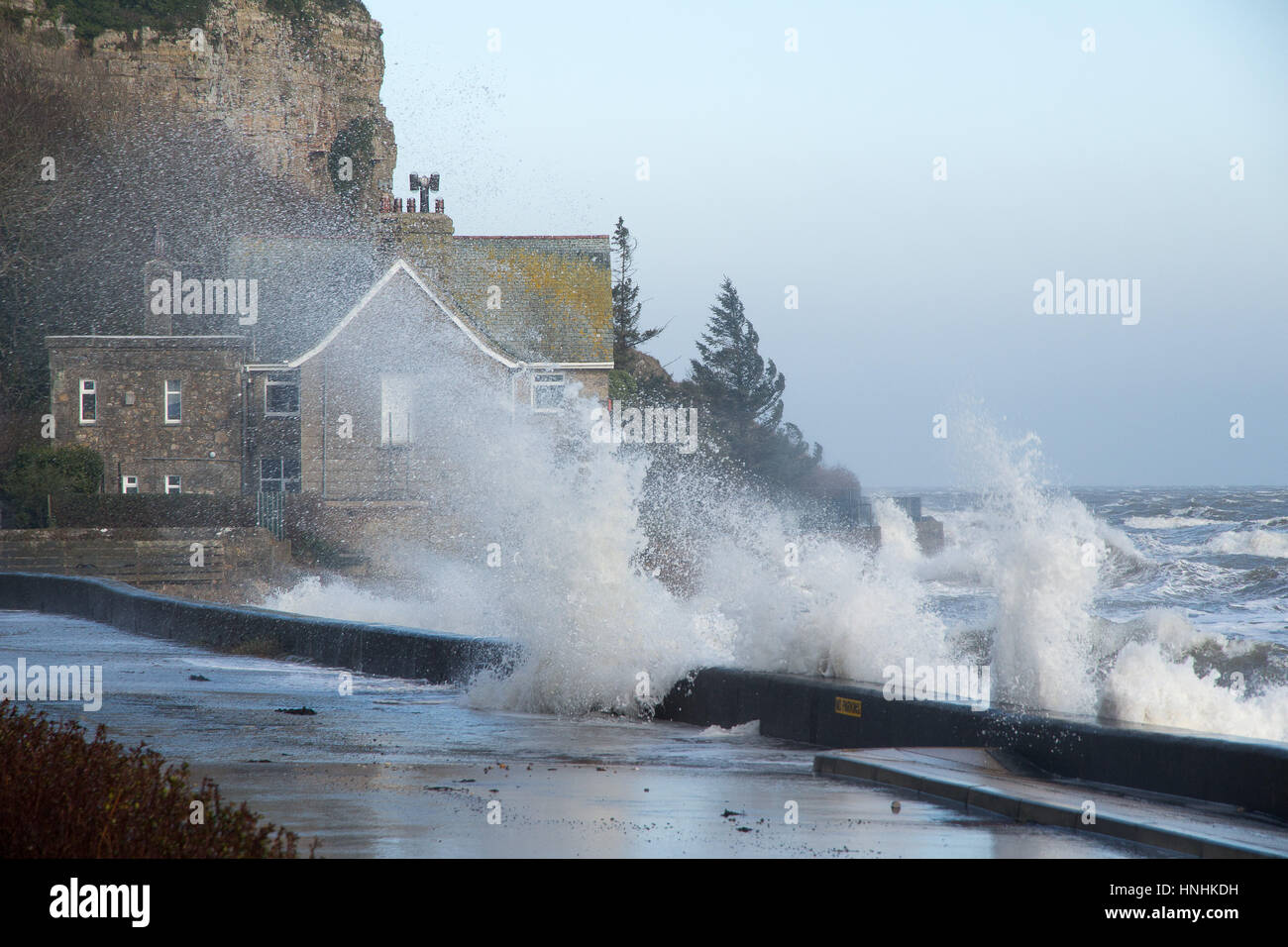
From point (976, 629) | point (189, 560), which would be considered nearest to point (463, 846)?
point (976, 629)

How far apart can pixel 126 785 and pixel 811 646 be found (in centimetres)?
728

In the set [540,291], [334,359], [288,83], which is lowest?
[334,359]

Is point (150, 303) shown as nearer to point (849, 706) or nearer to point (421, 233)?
point (421, 233)

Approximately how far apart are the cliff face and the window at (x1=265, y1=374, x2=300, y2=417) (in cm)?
3415

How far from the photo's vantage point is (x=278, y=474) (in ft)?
145

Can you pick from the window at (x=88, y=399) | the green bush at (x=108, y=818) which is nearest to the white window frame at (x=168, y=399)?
the window at (x=88, y=399)

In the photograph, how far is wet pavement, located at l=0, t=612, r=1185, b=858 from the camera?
6.54 meters

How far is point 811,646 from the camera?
12234mm

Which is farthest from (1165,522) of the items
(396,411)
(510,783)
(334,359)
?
(510,783)

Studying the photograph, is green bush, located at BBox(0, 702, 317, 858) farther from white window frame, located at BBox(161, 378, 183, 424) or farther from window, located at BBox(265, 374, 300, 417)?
white window frame, located at BBox(161, 378, 183, 424)

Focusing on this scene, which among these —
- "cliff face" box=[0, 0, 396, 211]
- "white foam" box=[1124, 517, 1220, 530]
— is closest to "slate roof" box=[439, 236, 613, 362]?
"white foam" box=[1124, 517, 1220, 530]

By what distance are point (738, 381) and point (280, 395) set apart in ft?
115

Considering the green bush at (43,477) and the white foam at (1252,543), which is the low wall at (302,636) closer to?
the green bush at (43,477)
